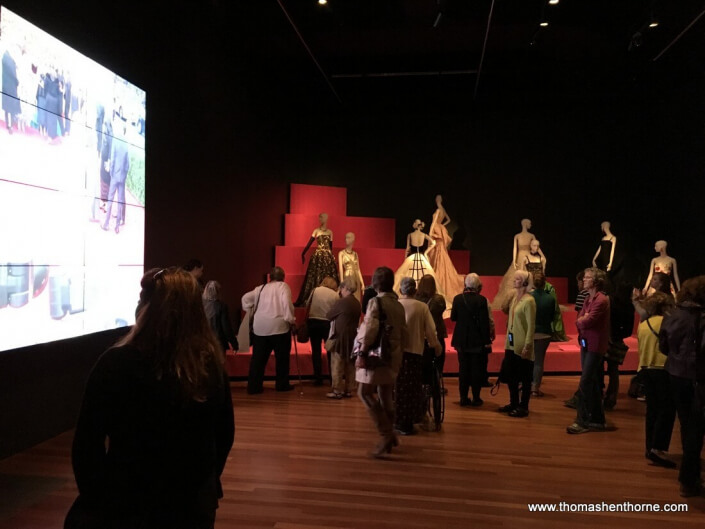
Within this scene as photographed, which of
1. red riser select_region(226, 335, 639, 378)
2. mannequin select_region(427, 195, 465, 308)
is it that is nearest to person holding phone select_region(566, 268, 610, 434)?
red riser select_region(226, 335, 639, 378)

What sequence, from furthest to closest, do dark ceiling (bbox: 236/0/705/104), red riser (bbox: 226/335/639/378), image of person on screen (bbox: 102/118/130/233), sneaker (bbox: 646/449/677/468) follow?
1. dark ceiling (bbox: 236/0/705/104)
2. red riser (bbox: 226/335/639/378)
3. image of person on screen (bbox: 102/118/130/233)
4. sneaker (bbox: 646/449/677/468)

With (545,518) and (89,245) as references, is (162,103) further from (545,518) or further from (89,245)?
(545,518)

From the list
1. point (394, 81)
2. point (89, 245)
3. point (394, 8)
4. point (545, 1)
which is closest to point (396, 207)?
point (394, 81)

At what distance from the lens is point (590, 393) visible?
4953 millimetres

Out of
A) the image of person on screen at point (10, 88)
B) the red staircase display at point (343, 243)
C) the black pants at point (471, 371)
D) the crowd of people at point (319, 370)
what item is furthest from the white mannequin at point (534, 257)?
the image of person on screen at point (10, 88)

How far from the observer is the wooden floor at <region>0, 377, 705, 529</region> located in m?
3.17

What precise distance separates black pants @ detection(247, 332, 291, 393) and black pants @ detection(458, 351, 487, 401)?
7.08 ft

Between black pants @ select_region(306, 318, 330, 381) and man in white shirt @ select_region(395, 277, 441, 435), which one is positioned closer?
man in white shirt @ select_region(395, 277, 441, 435)

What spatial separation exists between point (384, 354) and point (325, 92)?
9181 mm

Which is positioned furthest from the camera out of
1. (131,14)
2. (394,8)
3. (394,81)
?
(394,81)

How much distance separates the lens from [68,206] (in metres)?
4.07

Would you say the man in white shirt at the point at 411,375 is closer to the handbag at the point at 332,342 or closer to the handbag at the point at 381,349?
the handbag at the point at 381,349

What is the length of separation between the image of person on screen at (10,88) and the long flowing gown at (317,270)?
643cm

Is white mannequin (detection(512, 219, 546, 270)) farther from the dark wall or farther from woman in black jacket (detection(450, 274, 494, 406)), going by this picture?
woman in black jacket (detection(450, 274, 494, 406))
